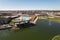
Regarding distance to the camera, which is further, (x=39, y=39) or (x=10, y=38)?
(x=10, y=38)

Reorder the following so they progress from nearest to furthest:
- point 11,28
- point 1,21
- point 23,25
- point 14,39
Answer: point 14,39
point 11,28
point 23,25
point 1,21

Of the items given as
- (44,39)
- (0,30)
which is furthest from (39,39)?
(0,30)

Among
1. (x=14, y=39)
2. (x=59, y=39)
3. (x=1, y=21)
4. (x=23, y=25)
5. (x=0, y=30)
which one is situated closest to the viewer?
(x=59, y=39)

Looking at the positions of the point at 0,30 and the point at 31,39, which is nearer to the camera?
the point at 31,39

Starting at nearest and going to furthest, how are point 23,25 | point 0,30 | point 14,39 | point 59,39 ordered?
point 59,39, point 14,39, point 0,30, point 23,25

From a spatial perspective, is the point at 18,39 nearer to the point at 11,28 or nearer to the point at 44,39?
the point at 44,39

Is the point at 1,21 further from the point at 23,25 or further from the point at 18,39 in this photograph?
the point at 18,39

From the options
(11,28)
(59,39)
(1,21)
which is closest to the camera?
(59,39)

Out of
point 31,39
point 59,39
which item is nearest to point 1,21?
point 31,39
